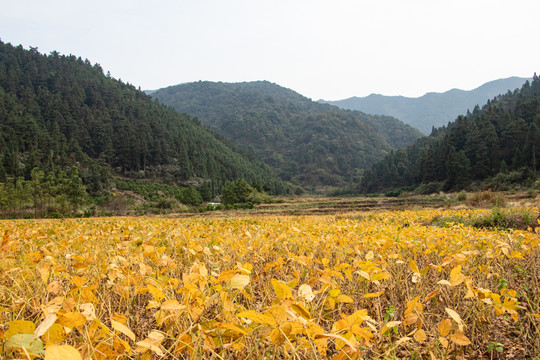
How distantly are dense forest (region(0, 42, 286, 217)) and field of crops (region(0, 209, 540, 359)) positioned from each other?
156 feet

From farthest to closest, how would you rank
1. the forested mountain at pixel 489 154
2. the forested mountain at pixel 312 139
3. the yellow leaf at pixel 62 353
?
the forested mountain at pixel 312 139 → the forested mountain at pixel 489 154 → the yellow leaf at pixel 62 353

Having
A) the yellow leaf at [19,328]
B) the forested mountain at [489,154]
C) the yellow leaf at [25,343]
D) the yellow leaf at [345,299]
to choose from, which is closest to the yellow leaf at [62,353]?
the yellow leaf at [25,343]

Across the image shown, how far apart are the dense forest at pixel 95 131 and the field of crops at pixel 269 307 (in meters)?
A: 47.5

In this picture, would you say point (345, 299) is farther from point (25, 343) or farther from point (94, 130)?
point (94, 130)

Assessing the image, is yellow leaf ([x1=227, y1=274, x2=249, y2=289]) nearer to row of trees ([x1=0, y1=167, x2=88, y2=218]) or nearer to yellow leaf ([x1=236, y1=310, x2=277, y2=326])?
yellow leaf ([x1=236, y1=310, x2=277, y2=326])

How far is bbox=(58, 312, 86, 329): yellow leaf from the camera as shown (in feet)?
2.40

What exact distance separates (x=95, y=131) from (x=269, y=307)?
77686 mm

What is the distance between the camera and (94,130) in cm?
6725

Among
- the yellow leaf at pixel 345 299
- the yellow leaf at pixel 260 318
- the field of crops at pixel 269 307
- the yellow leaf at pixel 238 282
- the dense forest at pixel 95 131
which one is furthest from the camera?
the dense forest at pixel 95 131

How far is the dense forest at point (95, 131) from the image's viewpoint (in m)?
50.6

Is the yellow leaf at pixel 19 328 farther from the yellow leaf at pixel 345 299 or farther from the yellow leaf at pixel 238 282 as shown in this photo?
the yellow leaf at pixel 345 299

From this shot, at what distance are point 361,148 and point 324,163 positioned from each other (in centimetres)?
2219

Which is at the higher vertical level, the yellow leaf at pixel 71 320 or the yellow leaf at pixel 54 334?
the yellow leaf at pixel 71 320

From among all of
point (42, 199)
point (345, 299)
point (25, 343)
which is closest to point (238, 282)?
point (345, 299)
